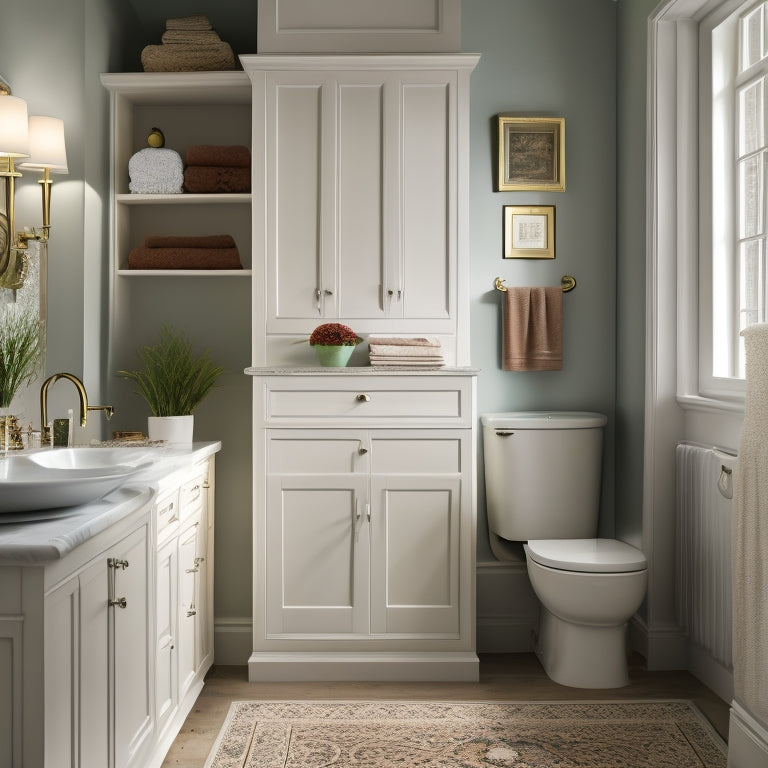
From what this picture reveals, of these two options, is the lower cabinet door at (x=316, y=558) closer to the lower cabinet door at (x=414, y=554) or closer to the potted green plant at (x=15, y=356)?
the lower cabinet door at (x=414, y=554)

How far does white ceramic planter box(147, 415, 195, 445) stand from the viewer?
2768 millimetres

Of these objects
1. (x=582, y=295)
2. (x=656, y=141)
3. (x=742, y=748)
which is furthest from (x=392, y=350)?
(x=742, y=748)

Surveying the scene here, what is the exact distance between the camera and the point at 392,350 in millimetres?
2781

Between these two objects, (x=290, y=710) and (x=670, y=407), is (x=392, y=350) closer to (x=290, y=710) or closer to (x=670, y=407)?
(x=670, y=407)

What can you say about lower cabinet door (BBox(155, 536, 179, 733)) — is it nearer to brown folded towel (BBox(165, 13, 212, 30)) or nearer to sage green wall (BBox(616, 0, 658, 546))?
sage green wall (BBox(616, 0, 658, 546))

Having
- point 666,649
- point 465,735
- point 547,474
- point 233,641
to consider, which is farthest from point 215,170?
point 666,649

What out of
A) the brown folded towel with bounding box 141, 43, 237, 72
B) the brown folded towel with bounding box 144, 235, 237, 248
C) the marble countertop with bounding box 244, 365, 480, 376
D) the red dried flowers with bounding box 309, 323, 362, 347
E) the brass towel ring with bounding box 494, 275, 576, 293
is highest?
the brown folded towel with bounding box 141, 43, 237, 72

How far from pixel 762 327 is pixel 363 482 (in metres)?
1.41

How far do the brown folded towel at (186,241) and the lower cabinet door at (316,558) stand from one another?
0.95m

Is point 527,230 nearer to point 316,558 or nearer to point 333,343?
point 333,343

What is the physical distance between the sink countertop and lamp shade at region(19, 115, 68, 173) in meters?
1.16

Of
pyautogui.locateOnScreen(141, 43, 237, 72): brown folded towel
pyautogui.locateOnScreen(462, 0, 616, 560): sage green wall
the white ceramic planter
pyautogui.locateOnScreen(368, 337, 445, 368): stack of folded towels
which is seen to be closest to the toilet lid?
pyautogui.locateOnScreen(462, 0, 616, 560): sage green wall

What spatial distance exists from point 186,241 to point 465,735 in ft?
6.62

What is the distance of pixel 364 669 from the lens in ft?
9.05
